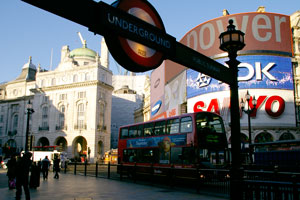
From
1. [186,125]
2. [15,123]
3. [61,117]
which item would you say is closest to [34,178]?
[186,125]

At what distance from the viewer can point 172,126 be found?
57.2 feet

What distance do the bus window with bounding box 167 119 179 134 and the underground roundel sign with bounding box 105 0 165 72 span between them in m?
12.5

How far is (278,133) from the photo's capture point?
1607 inches

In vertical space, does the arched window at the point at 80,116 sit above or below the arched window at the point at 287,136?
above

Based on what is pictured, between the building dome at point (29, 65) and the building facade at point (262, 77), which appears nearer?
the building facade at point (262, 77)

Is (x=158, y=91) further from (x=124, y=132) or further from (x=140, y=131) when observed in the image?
(x=140, y=131)

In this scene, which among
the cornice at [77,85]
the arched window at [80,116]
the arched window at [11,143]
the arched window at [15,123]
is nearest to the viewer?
the cornice at [77,85]

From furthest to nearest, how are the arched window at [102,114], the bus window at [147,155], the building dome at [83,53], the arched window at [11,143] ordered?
the building dome at [83,53] → the arched window at [11,143] → the arched window at [102,114] → the bus window at [147,155]

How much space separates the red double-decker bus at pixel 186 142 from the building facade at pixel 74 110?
126 feet

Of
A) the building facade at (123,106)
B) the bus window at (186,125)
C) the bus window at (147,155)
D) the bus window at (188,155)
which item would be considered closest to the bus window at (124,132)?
the bus window at (147,155)

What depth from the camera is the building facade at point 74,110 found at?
5875cm

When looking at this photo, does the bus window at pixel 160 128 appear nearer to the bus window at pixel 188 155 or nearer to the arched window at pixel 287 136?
the bus window at pixel 188 155

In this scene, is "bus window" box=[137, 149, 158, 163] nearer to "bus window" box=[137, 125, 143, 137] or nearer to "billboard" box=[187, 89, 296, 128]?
"bus window" box=[137, 125, 143, 137]

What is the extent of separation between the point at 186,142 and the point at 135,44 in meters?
12.4
